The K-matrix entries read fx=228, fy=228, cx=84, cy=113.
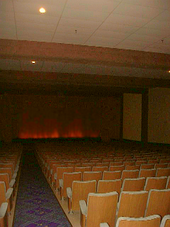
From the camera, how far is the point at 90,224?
311 centimetres

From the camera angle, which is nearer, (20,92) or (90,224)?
(90,224)

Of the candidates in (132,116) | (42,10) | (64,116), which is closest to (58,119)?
(64,116)

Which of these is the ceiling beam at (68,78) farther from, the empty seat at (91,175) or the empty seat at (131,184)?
the empty seat at (131,184)

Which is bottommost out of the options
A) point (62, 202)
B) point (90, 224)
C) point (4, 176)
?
point (62, 202)

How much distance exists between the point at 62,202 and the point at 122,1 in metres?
4.34

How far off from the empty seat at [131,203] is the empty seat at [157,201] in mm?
73

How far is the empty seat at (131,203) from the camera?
9.87ft

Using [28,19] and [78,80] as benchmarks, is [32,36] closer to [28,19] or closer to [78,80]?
[28,19]

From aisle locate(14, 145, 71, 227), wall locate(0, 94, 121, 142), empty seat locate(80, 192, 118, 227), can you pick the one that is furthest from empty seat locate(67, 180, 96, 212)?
wall locate(0, 94, 121, 142)

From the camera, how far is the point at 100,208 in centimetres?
304

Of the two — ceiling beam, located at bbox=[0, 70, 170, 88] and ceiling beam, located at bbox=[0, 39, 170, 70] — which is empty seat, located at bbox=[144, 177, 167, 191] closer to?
ceiling beam, located at bbox=[0, 39, 170, 70]

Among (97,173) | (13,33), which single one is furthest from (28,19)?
(97,173)

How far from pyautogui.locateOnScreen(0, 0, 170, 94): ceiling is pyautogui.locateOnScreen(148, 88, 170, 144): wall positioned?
8342 millimetres

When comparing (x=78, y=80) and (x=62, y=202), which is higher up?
(x=78, y=80)
